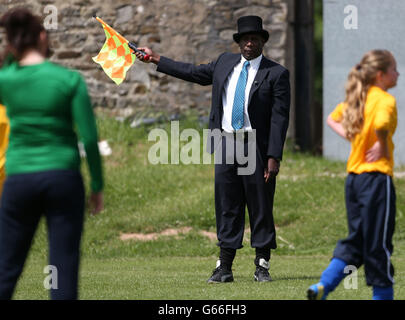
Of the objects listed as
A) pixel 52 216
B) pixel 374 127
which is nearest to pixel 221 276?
pixel 374 127

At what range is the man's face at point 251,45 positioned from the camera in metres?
8.20

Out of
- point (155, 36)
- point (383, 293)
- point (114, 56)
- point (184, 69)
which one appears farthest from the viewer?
point (155, 36)

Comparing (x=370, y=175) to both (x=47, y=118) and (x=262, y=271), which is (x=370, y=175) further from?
(x=262, y=271)

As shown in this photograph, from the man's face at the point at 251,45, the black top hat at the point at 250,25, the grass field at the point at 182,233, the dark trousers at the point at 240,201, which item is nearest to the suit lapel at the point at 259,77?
the man's face at the point at 251,45

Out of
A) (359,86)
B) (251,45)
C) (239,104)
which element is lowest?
(359,86)

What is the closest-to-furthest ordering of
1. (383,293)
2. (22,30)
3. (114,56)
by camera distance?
(22,30) → (383,293) → (114,56)

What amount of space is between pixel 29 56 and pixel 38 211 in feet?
2.64

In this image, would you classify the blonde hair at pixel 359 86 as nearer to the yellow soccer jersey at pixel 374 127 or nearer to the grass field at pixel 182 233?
the yellow soccer jersey at pixel 374 127

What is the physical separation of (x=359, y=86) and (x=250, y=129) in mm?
2265

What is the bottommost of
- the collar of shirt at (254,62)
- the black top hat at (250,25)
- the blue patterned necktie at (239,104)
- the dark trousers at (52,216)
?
the dark trousers at (52,216)

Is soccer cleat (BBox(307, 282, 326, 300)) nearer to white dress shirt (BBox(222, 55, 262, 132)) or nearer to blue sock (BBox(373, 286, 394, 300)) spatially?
blue sock (BBox(373, 286, 394, 300))

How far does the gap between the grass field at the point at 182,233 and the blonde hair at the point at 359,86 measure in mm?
1559

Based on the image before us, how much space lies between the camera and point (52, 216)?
4914 mm

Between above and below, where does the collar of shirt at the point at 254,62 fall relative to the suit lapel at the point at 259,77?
above
